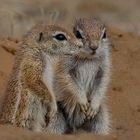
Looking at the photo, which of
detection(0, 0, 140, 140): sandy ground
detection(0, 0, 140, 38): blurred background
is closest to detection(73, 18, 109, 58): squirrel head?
detection(0, 0, 140, 140): sandy ground

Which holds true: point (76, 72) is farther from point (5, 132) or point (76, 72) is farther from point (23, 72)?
point (5, 132)

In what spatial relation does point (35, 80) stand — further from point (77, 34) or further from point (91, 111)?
point (91, 111)

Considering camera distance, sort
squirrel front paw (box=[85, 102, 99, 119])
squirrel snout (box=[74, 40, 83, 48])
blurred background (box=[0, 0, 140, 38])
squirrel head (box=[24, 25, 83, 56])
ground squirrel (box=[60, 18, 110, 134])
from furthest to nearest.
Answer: blurred background (box=[0, 0, 140, 38]) < squirrel front paw (box=[85, 102, 99, 119]) < ground squirrel (box=[60, 18, 110, 134]) < squirrel snout (box=[74, 40, 83, 48]) < squirrel head (box=[24, 25, 83, 56])

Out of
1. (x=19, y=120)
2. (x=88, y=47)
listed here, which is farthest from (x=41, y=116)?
(x=88, y=47)

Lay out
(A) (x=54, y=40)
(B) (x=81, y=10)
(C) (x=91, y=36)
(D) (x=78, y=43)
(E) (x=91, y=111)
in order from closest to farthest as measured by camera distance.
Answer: (A) (x=54, y=40), (D) (x=78, y=43), (C) (x=91, y=36), (E) (x=91, y=111), (B) (x=81, y=10)

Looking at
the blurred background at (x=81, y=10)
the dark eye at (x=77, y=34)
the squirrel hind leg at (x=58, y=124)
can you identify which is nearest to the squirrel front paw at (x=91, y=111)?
A: the squirrel hind leg at (x=58, y=124)

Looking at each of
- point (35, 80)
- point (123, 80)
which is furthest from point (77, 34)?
point (123, 80)

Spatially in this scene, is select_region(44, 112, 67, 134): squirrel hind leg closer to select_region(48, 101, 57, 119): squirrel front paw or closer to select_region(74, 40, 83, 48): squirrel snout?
select_region(48, 101, 57, 119): squirrel front paw
